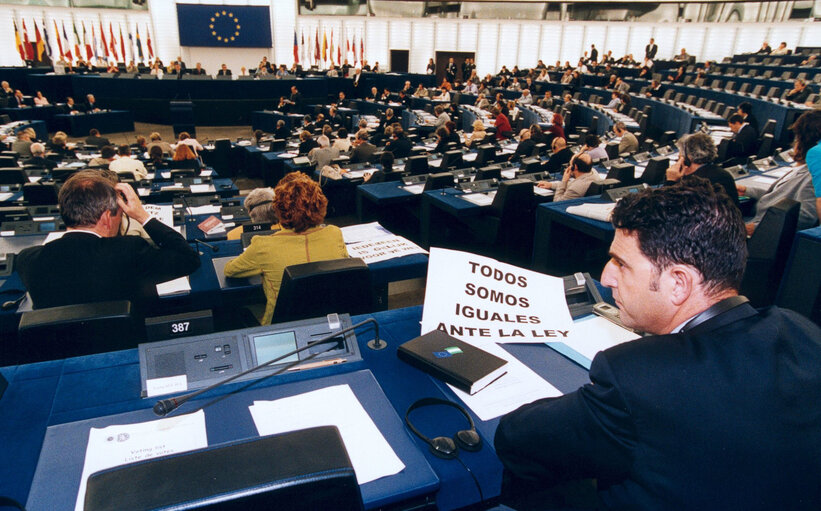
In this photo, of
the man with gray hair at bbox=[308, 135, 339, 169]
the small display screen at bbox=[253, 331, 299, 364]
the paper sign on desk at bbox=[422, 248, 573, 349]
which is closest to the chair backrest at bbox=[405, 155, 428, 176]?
the man with gray hair at bbox=[308, 135, 339, 169]

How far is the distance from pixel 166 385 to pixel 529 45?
24449 mm

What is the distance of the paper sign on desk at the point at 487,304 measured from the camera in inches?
63.2

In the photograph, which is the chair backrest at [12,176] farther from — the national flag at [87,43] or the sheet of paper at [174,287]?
the national flag at [87,43]

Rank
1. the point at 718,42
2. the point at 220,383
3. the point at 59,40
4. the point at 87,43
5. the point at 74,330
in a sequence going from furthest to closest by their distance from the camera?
the point at 718,42
the point at 87,43
the point at 59,40
the point at 74,330
the point at 220,383

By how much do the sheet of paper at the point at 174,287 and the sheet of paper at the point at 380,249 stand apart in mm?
877

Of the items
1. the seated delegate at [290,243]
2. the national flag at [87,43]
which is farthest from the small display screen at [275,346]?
the national flag at [87,43]

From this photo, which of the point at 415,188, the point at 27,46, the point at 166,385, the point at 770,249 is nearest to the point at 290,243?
the point at 166,385

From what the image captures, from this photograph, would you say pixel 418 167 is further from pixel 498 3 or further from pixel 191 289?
pixel 498 3

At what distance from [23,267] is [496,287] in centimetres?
190

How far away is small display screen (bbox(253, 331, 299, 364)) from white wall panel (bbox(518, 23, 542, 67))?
2395 centimetres

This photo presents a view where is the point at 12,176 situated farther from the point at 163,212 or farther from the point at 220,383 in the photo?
the point at 220,383

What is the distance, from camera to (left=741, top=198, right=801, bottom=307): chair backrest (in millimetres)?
3000

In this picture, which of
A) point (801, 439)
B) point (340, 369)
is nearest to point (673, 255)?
point (801, 439)

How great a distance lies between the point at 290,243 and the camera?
8.02ft
